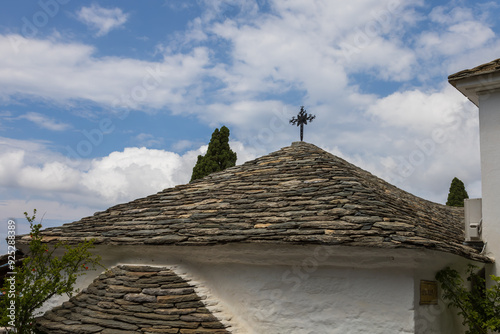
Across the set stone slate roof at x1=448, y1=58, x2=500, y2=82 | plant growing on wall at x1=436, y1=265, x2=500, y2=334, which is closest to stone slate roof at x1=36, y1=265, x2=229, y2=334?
plant growing on wall at x1=436, y1=265, x2=500, y2=334

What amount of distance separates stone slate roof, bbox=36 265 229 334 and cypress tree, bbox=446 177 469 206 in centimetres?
1627

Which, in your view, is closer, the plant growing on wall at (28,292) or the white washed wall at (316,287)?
the white washed wall at (316,287)

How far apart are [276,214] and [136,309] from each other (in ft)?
7.79

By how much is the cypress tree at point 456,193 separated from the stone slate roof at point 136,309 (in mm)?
16274

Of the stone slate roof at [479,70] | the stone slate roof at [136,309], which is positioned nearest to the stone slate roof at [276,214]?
the stone slate roof at [136,309]

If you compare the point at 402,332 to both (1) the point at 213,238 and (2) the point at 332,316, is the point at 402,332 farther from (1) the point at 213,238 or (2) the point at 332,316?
(1) the point at 213,238

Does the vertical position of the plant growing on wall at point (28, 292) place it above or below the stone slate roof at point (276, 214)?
below

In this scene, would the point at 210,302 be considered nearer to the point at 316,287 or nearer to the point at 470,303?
the point at 316,287

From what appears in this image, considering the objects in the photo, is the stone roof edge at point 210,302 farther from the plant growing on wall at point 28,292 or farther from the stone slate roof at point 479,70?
the stone slate roof at point 479,70

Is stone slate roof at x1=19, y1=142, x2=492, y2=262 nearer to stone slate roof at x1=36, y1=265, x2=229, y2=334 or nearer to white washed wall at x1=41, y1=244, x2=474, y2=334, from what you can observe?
white washed wall at x1=41, y1=244, x2=474, y2=334

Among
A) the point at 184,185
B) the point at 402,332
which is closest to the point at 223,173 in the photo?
the point at 184,185

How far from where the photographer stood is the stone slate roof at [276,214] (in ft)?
17.5

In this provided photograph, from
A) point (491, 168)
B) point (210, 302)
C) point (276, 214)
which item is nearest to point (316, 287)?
point (276, 214)

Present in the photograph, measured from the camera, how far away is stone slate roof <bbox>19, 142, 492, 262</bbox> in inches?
210
